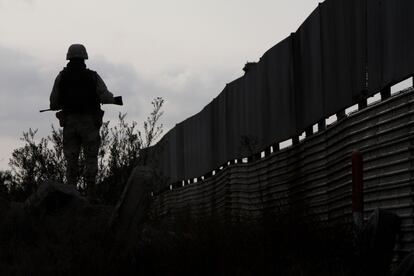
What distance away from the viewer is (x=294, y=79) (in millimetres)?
12508

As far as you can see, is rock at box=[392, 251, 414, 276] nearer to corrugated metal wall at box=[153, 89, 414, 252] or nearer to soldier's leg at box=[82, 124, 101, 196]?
corrugated metal wall at box=[153, 89, 414, 252]

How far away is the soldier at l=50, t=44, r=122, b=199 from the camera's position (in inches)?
459

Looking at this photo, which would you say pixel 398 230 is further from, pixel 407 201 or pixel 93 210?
pixel 93 210

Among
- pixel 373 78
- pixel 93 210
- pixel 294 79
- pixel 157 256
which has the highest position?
pixel 294 79

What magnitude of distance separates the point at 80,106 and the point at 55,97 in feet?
1.19

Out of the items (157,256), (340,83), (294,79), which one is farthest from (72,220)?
(294,79)

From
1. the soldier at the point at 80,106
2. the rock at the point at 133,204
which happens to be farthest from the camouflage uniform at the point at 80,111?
the rock at the point at 133,204

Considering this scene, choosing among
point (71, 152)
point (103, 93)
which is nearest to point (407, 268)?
point (103, 93)

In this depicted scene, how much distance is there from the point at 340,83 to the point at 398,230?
3.13 m

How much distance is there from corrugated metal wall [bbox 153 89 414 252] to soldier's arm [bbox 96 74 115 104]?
173cm

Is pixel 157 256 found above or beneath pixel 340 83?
beneath

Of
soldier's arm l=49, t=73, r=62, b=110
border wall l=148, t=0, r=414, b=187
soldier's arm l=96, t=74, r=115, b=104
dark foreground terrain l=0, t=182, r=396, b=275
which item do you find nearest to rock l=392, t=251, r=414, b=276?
dark foreground terrain l=0, t=182, r=396, b=275

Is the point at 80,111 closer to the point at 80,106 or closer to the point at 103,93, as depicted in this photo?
the point at 80,106

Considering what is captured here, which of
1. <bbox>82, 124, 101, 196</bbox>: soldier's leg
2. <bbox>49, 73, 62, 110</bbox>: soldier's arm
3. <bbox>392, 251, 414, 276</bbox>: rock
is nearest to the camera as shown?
<bbox>392, 251, 414, 276</bbox>: rock
